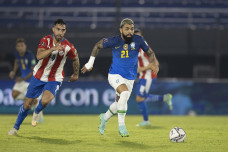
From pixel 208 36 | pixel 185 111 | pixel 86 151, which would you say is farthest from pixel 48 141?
pixel 208 36

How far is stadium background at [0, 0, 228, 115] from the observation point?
14.4 metres

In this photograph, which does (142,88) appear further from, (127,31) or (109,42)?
(127,31)

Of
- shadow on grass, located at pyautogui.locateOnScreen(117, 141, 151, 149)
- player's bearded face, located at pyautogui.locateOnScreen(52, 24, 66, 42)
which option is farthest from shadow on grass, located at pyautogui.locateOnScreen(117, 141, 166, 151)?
player's bearded face, located at pyautogui.locateOnScreen(52, 24, 66, 42)

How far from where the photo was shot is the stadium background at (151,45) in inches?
566

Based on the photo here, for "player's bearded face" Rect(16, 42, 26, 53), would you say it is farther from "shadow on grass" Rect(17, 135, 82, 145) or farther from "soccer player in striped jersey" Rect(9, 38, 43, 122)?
"shadow on grass" Rect(17, 135, 82, 145)

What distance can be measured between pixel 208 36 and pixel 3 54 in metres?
8.11

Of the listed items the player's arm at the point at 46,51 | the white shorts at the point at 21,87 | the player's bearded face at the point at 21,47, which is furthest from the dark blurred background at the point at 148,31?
the player's arm at the point at 46,51

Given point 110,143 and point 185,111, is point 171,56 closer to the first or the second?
point 185,111

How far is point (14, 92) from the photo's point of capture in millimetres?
11570

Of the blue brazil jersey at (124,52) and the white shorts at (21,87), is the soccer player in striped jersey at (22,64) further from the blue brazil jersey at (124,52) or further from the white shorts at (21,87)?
the blue brazil jersey at (124,52)

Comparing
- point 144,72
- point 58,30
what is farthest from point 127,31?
point 144,72

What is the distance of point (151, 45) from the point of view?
16.1 meters

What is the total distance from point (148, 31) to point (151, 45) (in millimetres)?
693

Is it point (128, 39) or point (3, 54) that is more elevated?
point (128, 39)
